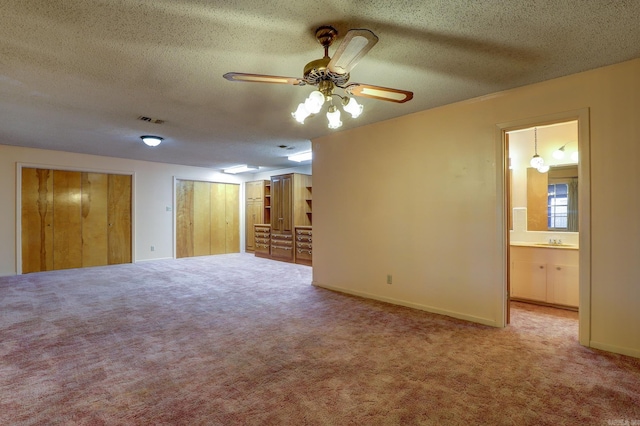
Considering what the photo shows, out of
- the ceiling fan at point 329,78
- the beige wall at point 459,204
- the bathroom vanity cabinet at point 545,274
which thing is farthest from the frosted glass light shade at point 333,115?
the bathroom vanity cabinet at point 545,274

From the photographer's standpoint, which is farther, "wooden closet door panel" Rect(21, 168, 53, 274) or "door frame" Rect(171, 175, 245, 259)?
"door frame" Rect(171, 175, 245, 259)

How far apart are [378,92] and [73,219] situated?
7237 mm

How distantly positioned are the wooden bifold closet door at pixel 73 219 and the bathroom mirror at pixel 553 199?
8122 millimetres

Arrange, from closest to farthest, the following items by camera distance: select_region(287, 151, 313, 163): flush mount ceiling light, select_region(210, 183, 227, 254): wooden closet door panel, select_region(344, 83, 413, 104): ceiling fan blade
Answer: select_region(344, 83, 413, 104): ceiling fan blade
select_region(287, 151, 313, 163): flush mount ceiling light
select_region(210, 183, 227, 254): wooden closet door panel

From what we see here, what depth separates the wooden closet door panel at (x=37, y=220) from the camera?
6.08m

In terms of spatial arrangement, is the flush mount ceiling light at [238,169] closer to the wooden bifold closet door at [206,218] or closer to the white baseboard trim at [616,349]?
the wooden bifold closet door at [206,218]

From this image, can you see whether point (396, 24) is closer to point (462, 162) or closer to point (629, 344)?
point (462, 162)

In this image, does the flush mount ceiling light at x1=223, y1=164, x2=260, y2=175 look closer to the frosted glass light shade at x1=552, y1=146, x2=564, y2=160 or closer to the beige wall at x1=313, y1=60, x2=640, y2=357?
the beige wall at x1=313, y1=60, x2=640, y2=357

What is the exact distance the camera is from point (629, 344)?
8.61 feet

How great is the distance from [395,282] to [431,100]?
7.43 ft

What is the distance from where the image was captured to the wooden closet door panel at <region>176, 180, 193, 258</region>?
8.20 metres

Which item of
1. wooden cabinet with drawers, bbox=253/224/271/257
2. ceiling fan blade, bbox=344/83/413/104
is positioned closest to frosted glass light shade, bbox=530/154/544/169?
ceiling fan blade, bbox=344/83/413/104

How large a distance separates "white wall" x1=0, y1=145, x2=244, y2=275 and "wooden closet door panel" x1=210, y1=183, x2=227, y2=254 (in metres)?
0.33

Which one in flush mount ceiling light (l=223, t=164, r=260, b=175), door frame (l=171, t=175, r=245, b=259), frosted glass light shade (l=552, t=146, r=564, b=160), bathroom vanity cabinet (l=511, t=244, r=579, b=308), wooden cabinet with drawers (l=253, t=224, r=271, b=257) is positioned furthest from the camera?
flush mount ceiling light (l=223, t=164, r=260, b=175)
